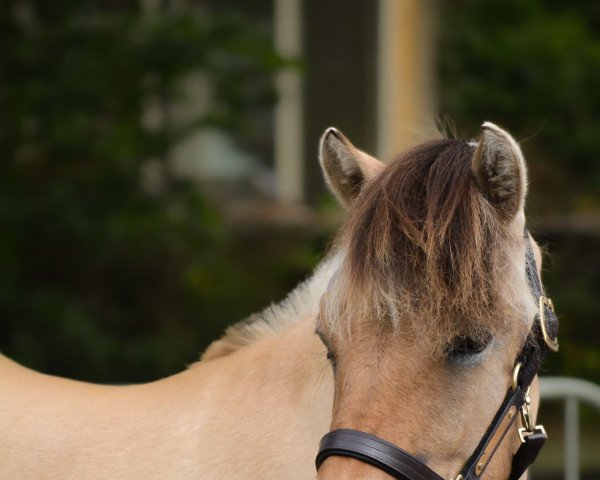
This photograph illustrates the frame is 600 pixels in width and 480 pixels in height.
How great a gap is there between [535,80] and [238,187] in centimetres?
386

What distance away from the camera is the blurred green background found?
7.21 meters

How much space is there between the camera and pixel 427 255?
276cm

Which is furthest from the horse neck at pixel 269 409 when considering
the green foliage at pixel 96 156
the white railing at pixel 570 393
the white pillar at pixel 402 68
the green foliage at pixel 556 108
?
the white pillar at pixel 402 68

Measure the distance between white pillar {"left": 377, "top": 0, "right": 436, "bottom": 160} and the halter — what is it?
927 cm

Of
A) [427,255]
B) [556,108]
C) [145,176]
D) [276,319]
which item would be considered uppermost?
[427,255]

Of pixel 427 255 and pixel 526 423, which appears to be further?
pixel 526 423

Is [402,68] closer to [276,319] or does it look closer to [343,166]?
[276,319]

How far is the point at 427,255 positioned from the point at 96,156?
5.04m

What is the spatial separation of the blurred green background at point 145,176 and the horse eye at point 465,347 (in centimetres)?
438

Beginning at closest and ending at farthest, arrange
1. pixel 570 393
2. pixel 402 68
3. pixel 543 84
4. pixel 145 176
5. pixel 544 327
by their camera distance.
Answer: pixel 544 327 → pixel 570 393 → pixel 145 176 → pixel 543 84 → pixel 402 68

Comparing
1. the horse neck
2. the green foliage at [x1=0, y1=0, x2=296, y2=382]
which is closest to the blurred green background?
the green foliage at [x1=0, y1=0, x2=296, y2=382]

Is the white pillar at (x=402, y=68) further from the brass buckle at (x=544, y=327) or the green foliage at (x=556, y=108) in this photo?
the brass buckle at (x=544, y=327)

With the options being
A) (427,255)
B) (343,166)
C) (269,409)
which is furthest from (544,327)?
(269,409)

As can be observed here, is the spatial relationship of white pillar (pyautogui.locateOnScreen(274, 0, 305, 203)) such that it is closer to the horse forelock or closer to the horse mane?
the horse mane
